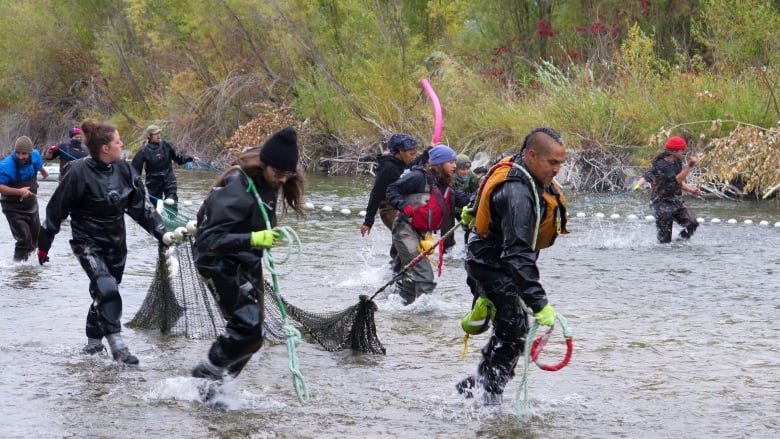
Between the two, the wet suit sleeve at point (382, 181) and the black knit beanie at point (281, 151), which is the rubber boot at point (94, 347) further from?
the wet suit sleeve at point (382, 181)

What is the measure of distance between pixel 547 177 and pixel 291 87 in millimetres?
27202

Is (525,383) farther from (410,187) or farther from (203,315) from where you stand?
(410,187)

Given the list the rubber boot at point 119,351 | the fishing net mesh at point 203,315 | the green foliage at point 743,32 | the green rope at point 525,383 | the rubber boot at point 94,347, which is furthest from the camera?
the green foliage at point 743,32

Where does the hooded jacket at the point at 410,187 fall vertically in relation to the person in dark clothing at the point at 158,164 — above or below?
above

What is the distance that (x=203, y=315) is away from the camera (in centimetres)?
817

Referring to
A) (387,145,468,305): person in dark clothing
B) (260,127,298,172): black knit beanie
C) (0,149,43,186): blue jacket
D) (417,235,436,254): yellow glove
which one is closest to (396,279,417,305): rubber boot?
(387,145,468,305): person in dark clothing

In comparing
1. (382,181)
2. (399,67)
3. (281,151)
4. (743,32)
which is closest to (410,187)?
(382,181)

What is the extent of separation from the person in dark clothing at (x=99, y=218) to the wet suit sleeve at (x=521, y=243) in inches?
113

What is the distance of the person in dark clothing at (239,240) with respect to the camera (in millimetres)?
5918

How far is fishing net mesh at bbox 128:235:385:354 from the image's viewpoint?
303 inches

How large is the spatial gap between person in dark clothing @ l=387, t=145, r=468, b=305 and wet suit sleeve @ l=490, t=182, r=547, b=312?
3.86 m

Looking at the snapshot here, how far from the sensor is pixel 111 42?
40.8 meters

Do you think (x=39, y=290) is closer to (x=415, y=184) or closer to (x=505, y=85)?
(x=415, y=184)

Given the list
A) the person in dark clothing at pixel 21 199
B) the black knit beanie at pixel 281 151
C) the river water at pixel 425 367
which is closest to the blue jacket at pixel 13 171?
the person in dark clothing at pixel 21 199
